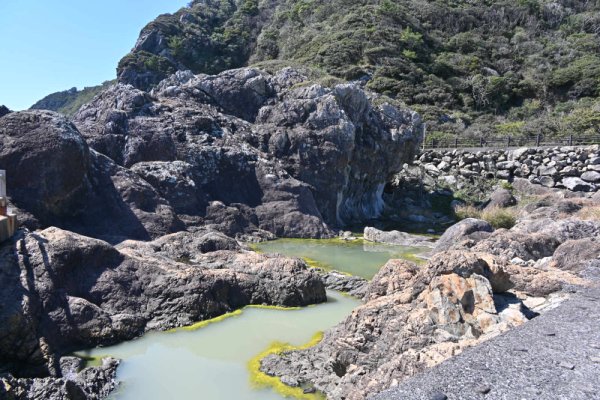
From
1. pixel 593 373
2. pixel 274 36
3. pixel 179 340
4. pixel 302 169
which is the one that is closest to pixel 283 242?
pixel 302 169

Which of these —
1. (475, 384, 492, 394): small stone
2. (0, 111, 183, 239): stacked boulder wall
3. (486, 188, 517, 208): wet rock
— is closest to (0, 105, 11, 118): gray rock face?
(0, 111, 183, 239): stacked boulder wall

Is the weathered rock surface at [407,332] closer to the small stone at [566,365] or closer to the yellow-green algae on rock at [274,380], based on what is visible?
the yellow-green algae on rock at [274,380]

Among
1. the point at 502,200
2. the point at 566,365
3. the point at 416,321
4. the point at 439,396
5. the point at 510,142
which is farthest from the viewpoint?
the point at 510,142

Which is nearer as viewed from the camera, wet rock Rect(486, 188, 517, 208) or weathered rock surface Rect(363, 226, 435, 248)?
weathered rock surface Rect(363, 226, 435, 248)

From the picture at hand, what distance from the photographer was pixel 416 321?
7434 mm

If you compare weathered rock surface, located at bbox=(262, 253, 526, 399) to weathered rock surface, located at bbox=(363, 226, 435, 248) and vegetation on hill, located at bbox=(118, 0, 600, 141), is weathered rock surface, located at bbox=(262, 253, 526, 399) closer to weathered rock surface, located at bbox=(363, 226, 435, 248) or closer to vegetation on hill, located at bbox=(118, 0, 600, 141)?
weathered rock surface, located at bbox=(363, 226, 435, 248)

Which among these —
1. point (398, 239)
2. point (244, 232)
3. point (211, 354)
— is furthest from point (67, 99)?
point (211, 354)

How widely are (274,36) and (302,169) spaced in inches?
2143

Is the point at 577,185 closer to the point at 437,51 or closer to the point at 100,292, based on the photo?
the point at 100,292

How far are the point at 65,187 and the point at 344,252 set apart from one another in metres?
11.3

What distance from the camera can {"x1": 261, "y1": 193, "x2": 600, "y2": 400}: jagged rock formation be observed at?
6.73m

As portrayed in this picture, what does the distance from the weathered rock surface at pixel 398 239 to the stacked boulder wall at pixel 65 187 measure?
913cm

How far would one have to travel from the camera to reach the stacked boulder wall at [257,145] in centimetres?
2352

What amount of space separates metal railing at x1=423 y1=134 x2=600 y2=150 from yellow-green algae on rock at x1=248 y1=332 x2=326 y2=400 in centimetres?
3270
